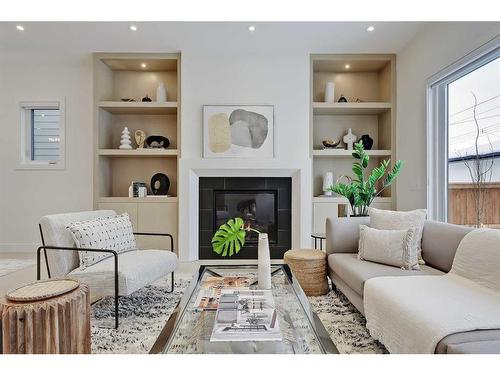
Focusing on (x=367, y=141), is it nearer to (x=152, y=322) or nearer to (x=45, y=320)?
(x=152, y=322)

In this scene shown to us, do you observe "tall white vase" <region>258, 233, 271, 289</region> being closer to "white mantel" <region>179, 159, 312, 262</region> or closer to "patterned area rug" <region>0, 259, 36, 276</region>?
"white mantel" <region>179, 159, 312, 262</region>

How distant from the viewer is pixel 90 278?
2.21m

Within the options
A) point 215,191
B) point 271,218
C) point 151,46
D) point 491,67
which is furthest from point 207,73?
point 491,67

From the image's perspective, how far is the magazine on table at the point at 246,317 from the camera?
4.35 ft

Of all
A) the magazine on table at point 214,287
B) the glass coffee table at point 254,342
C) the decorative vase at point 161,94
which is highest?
the decorative vase at point 161,94

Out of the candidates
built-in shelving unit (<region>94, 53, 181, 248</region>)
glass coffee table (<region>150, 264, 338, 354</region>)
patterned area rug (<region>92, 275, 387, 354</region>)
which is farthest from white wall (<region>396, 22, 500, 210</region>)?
built-in shelving unit (<region>94, 53, 181, 248</region>)

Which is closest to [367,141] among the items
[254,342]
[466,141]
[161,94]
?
[466,141]

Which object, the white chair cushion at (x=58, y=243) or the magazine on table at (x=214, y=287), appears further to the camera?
the white chair cushion at (x=58, y=243)

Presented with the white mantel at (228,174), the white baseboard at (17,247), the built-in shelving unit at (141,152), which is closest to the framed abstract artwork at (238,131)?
the white mantel at (228,174)

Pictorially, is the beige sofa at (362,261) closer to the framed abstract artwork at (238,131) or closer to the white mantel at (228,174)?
the white mantel at (228,174)

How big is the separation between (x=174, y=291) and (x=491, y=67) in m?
3.48

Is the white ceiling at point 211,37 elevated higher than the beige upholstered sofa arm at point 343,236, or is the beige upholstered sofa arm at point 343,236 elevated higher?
the white ceiling at point 211,37

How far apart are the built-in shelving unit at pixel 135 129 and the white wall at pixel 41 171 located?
0.31m
